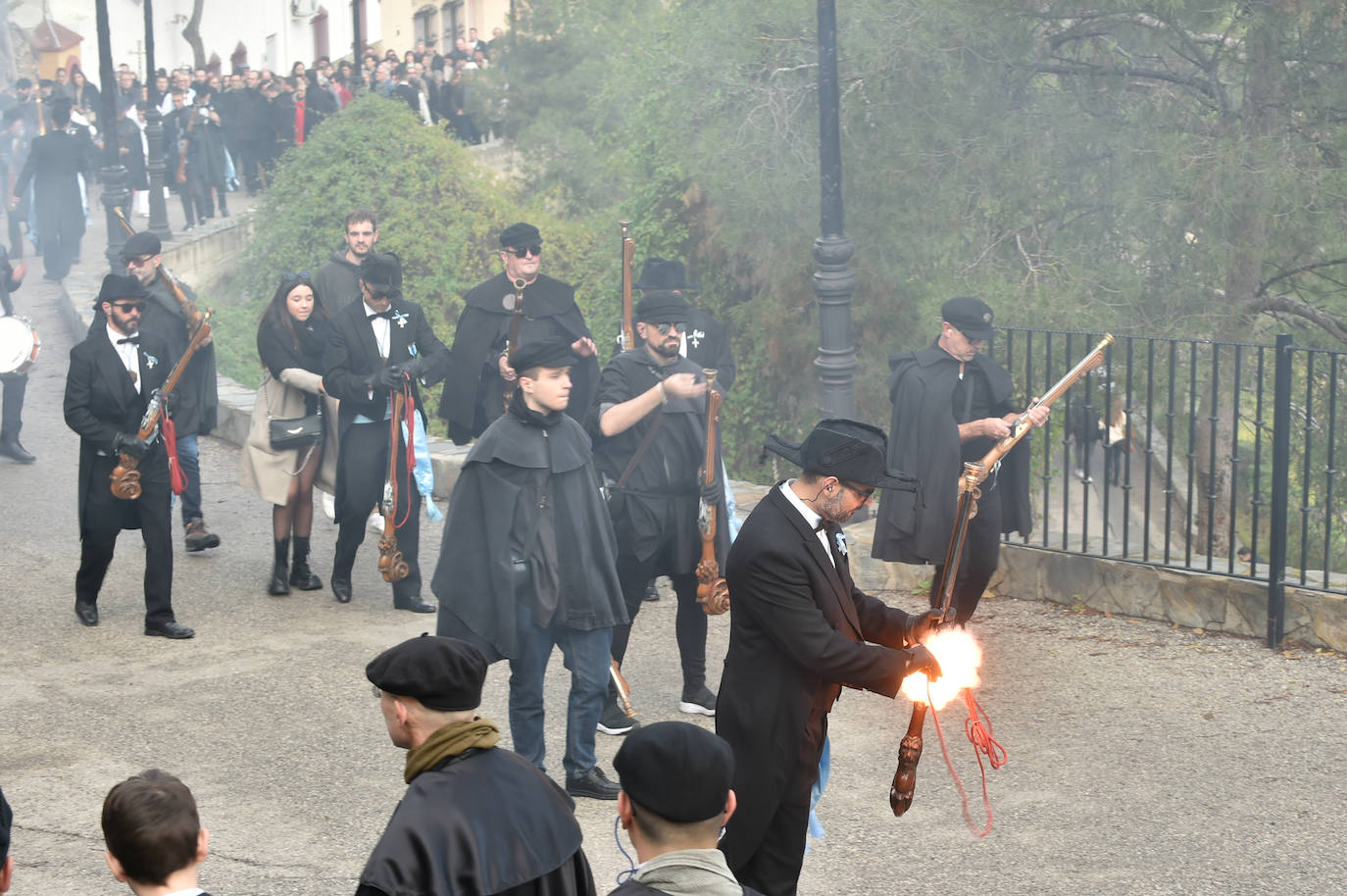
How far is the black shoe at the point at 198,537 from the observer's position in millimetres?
10523

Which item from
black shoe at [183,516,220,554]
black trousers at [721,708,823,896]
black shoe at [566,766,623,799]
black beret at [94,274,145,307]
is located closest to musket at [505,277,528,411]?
black beret at [94,274,145,307]

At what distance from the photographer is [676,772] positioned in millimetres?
3457

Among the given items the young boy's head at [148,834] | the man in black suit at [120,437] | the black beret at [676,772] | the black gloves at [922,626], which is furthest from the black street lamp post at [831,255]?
the young boy's head at [148,834]

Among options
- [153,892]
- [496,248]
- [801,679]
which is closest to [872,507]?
[801,679]

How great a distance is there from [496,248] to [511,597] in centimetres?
1546

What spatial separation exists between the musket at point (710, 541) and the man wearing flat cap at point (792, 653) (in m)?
2.29

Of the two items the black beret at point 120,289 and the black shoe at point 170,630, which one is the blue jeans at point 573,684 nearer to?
the black shoe at point 170,630

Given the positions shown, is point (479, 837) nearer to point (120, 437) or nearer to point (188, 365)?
point (120, 437)

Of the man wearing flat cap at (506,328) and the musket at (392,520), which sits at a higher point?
the man wearing flat cap at (506,328)

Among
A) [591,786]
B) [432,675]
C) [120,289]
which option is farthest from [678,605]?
[432,675]

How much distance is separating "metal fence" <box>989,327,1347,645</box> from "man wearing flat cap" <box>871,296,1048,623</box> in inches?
35.6

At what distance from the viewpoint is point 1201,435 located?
12641mm

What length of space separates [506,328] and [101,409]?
221 centimetres

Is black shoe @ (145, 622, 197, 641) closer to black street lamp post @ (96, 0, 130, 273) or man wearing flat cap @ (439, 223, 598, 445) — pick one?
man wearing flat cap @ (439, 223, 598, 445)
